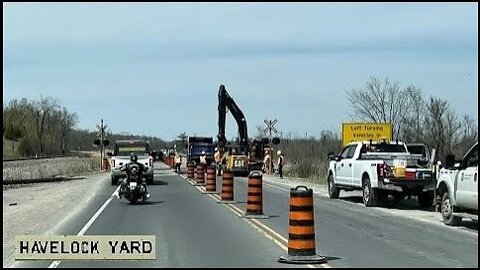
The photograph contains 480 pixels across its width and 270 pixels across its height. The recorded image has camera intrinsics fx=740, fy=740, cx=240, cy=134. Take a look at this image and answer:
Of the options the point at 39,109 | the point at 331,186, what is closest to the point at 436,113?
the point at 331,186

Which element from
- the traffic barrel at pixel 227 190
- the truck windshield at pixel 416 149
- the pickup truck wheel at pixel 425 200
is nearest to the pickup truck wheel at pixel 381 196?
the pickup truck wheel at pixel 425 200

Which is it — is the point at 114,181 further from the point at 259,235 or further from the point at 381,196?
the point at 259,235

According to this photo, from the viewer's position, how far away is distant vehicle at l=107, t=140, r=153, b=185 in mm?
36156

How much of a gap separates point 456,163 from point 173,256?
8.23m

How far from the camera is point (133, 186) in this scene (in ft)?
76.7

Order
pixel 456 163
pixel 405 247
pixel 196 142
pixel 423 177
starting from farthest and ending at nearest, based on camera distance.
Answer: pixel 196 142
pixel 423 177
pixel 456 163
pixel 405 247

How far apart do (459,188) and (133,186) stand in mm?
10639

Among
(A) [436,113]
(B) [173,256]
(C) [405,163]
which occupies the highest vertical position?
(A) [436,113]

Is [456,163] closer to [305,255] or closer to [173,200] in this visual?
[305,255]

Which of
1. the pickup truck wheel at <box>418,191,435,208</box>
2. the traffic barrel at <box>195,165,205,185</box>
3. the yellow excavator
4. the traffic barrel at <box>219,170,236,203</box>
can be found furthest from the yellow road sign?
the traffic barrel at <box>219,170,236,203</box>

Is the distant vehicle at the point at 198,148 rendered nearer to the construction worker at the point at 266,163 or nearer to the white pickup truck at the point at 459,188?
the construction worker at the point at 266,163

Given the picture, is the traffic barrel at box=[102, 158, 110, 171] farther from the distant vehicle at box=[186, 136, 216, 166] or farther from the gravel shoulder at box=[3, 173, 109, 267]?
the gravel shoulder at box=[3, 173, 109, 267]

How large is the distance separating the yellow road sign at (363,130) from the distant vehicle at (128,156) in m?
11.4

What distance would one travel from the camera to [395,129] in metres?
46.0
